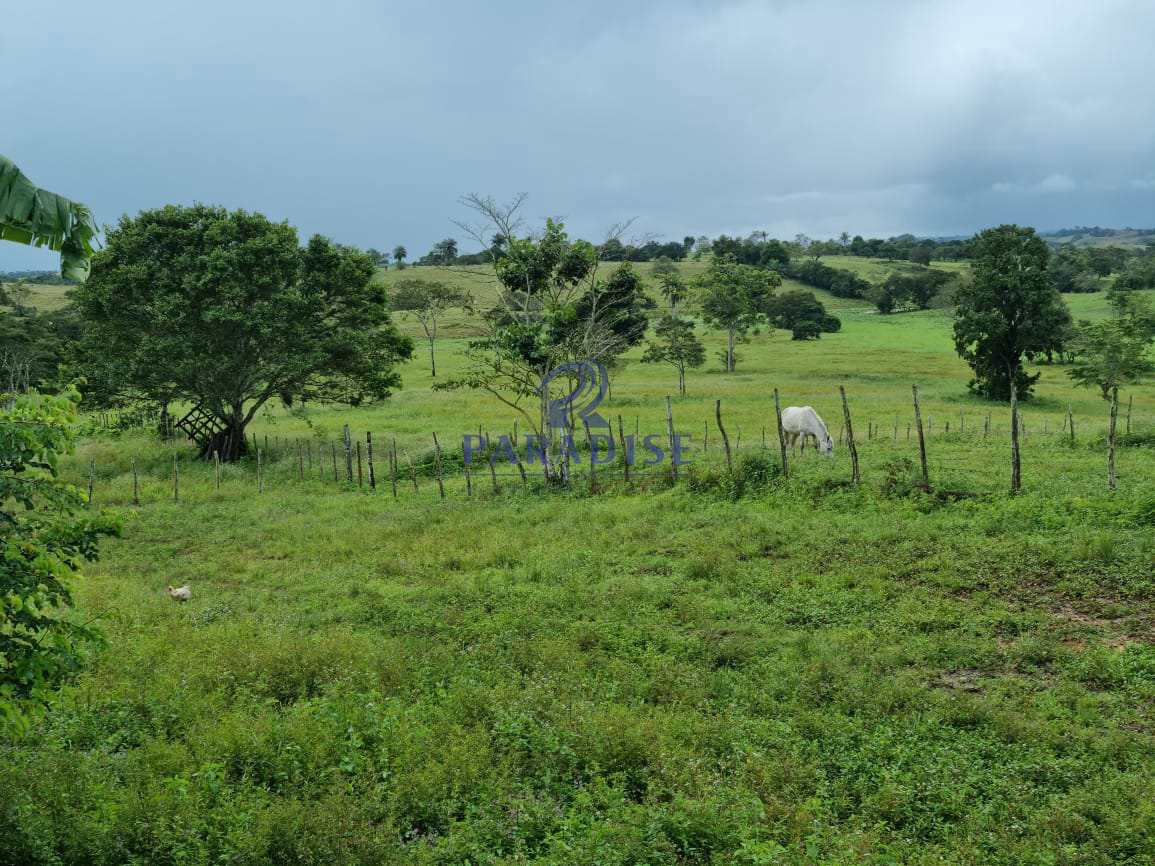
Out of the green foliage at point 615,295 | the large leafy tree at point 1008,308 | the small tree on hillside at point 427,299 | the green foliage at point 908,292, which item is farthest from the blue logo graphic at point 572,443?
the green foliage at point 908,292

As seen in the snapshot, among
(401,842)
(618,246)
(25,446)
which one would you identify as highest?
(618,246)

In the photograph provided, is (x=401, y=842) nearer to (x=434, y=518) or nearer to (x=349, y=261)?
(x=434, y=518)

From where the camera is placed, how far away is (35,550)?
5754 mm

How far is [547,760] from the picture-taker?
7.52 m

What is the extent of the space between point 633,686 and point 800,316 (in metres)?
68.4

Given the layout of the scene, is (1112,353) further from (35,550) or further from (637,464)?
(35,550)

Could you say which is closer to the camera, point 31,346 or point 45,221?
point 45,221

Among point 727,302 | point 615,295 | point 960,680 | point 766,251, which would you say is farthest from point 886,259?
point 960,680

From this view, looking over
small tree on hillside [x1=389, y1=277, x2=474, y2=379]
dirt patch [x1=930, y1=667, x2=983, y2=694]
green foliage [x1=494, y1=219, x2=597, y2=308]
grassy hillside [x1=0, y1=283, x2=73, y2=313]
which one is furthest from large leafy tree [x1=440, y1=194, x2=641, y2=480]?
grassy hillside [x1=0, y1=283, x2=73, y2=313]

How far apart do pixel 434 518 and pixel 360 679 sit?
27.3ft

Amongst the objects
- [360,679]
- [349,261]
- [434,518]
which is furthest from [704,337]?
[360,679]

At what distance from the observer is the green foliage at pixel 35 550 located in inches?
216

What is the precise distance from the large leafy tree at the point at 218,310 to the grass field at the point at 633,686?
9158mm

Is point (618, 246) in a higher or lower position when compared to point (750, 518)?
higher
